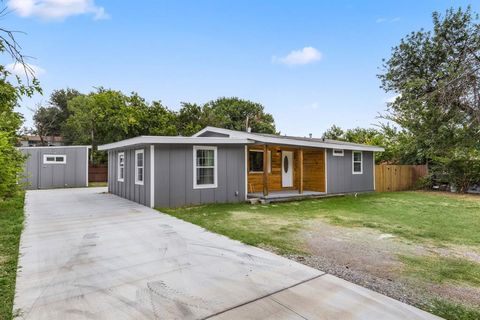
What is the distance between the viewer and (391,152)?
1831 centimetres

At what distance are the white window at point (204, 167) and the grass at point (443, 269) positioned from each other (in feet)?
21.1

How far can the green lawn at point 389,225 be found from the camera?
3.64 metres

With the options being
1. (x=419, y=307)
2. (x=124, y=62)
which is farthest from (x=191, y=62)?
(x=419, y=307)

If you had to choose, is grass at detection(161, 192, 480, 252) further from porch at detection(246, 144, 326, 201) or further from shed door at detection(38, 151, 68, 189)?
shed door at detection(38, 151, 68, 189)

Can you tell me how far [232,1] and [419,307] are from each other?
38.9 feet

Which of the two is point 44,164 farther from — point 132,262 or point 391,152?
point 391,152

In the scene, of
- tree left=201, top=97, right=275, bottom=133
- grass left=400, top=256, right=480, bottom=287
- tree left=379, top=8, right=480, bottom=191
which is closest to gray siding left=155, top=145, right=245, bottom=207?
tree left=379, top=8, right=480, bottom=191

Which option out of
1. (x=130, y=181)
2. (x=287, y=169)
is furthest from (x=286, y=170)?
(x=130, y=181)

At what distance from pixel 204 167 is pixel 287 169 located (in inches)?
196

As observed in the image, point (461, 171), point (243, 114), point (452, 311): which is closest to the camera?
point (452, 311)

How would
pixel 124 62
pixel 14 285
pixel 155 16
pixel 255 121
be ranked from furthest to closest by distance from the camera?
pixel 255 121 → pixel 124 62 → pixel 155 16 → pixel 14 285

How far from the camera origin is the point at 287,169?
13.3 m

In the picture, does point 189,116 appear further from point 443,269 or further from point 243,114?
point 443,269

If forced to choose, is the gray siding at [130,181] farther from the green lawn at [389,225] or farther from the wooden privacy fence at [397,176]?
the wooden privacy fence at [397,176]
